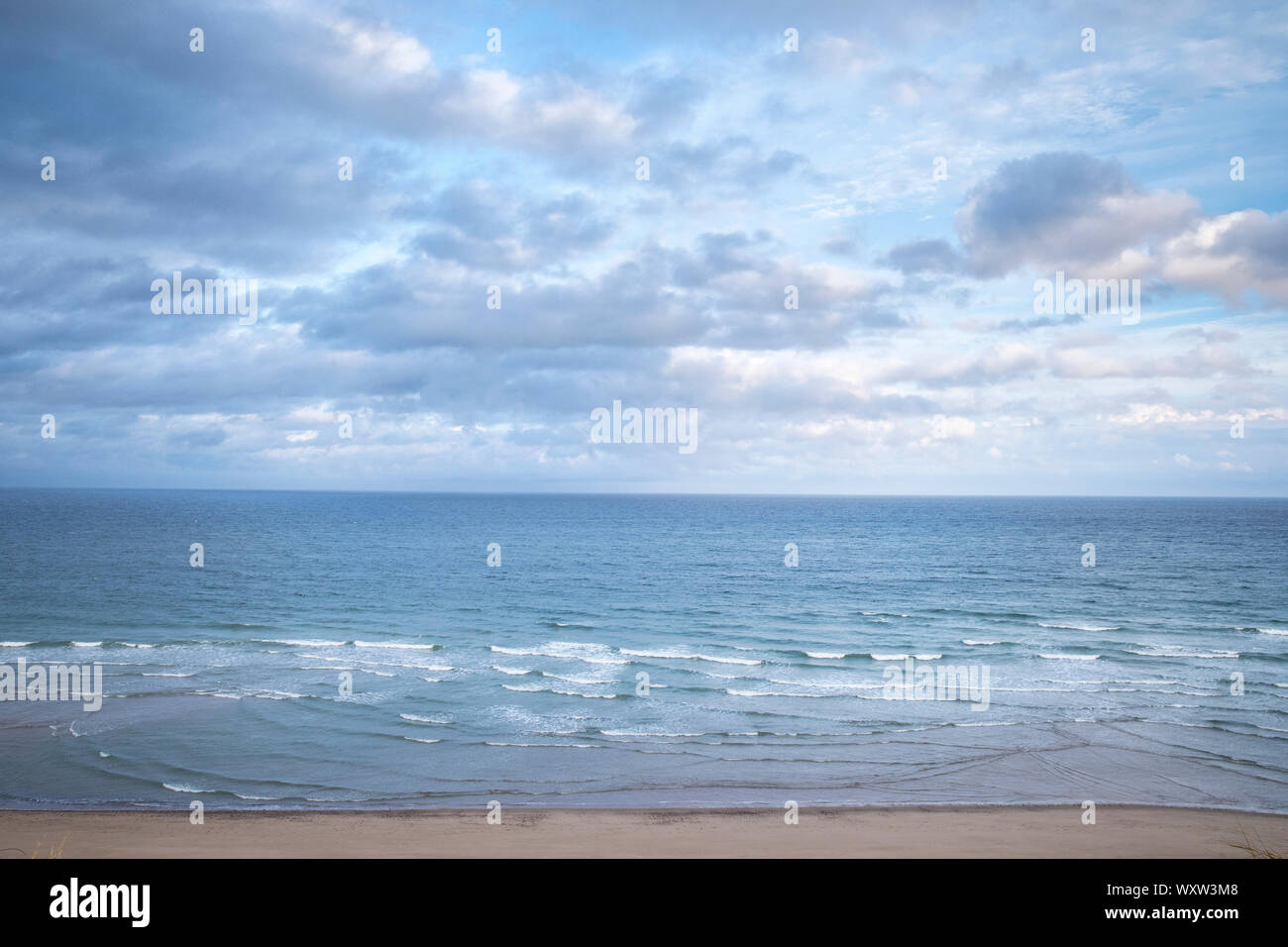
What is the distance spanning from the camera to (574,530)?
10150 cm

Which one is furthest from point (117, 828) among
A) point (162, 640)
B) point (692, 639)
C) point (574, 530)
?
point (574, 530)

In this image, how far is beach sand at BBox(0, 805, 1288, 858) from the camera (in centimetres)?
1202

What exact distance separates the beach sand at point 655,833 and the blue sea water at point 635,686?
3.02 feet

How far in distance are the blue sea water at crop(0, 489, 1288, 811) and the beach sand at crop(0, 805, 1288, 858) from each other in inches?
36.3

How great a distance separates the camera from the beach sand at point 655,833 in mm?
12023

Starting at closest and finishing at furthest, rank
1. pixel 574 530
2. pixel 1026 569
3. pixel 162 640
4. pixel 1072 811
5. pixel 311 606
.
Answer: pixel 1072 811, pixel 162 640, pixel 311 606, pixel 1026 569, pixel 574 530

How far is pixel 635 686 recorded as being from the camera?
23.6 m

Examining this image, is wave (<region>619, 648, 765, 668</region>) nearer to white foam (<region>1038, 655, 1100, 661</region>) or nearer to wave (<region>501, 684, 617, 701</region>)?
wave (<region>501, 684, 617, 701</region>)

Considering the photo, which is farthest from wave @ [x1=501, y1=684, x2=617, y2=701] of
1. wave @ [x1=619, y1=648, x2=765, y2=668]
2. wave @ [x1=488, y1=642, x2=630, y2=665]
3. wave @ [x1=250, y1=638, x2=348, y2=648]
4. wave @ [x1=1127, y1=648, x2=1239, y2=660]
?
wave @ [x1=1127, y1=648, x2=1239, y2=660]

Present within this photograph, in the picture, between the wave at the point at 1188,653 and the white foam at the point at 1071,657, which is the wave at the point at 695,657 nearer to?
the white foam at the point at 1071,657
